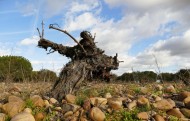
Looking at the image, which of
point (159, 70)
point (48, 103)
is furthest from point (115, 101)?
point (159, 70)

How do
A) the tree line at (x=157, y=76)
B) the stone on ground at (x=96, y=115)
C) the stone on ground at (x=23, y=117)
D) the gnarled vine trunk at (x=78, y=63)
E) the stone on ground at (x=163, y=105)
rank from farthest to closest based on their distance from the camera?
the tree line at (x=157, y=76), the gnarled vine trunk at (x=78, y=63), the stone on ground at (x=163, y=105), the stone on ground at (x=96, y=115), the stone on ground at (x=23, y=117)

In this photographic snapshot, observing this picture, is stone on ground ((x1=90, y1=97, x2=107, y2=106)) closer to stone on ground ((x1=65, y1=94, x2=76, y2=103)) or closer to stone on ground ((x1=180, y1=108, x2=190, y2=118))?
stone on ground ((x1=65, y1=94, x2=76, y2=103))

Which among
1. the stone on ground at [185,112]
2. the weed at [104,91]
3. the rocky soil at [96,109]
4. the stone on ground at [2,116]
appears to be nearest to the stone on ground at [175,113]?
the rocky soil at [96,109]

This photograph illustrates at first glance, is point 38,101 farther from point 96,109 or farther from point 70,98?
point 96,109

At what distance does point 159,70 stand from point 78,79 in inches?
98.0

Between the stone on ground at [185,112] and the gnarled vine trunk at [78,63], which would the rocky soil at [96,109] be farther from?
the gnarled vine trunk at [78,63]

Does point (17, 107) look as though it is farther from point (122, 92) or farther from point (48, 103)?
point (122, 92)

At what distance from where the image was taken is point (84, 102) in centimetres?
637

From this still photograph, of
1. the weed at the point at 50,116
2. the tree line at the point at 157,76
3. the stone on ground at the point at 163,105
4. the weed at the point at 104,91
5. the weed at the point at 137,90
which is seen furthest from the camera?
the tree line at the point at 157,76

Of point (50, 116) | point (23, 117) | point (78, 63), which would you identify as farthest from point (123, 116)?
point (78, 63)

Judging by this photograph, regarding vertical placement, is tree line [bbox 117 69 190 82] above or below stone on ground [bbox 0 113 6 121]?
above

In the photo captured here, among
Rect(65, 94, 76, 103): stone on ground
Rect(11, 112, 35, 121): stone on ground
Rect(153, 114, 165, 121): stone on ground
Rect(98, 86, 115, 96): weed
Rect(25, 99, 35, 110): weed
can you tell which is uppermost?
Rect(98, 86, 115, 96): weed

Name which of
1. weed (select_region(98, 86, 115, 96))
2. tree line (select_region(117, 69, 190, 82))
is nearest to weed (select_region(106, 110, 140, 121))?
weed (select_region(98, 86, 115, 96))

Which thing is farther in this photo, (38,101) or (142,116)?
(38,101)
